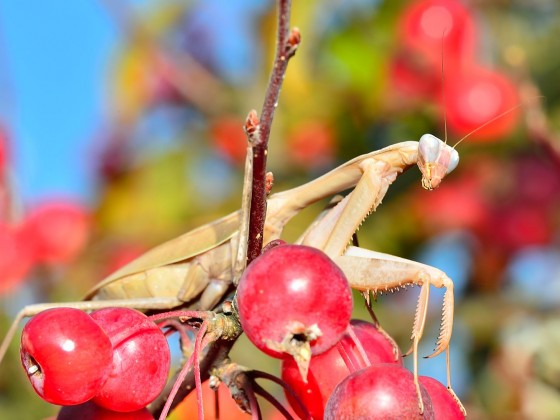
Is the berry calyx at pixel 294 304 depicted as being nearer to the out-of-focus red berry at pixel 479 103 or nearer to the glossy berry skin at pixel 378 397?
the glossy berry skin at pixel 378 397

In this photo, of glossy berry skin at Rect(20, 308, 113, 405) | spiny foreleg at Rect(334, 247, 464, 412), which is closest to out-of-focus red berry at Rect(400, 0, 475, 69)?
spiny foreleg at Rect(334, 247, 464, 412)

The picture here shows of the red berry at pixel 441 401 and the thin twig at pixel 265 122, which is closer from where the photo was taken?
the thin twig at pixel 265 122

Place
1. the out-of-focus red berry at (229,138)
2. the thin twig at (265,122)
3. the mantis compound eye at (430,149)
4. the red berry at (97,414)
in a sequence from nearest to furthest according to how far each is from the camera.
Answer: the thin twig at (265,122), the red berry at (97,414), the mantis compound eye at (430,149), the out-of-focus red berry at (229,138)

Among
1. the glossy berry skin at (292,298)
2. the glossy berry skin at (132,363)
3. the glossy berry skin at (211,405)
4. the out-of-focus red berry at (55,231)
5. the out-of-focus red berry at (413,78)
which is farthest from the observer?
the out-of-focus red berry at (55,231)

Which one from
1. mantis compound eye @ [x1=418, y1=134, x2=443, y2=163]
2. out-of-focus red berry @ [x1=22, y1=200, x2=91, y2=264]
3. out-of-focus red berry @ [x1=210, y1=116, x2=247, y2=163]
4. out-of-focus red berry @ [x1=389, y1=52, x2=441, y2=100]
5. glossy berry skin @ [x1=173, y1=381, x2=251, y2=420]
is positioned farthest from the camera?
out-of-focus red berry @ [x1=210, y1=116, x2=247, y2=163]

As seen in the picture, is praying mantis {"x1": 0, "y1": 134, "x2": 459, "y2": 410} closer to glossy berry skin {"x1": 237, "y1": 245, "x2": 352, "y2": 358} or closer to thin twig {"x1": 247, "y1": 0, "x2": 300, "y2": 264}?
thin twig {"x1": 247, "y1": 0, "x2": 300, "y2": 264}

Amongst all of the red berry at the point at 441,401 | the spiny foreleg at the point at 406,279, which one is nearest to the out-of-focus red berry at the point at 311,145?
the spiny foreleg at the point at 406,279

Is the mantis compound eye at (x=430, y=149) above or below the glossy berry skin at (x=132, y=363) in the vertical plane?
above

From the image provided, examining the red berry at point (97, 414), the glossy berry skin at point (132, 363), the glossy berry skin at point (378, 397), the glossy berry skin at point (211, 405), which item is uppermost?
the glossy berry skin at point (132, 363)
